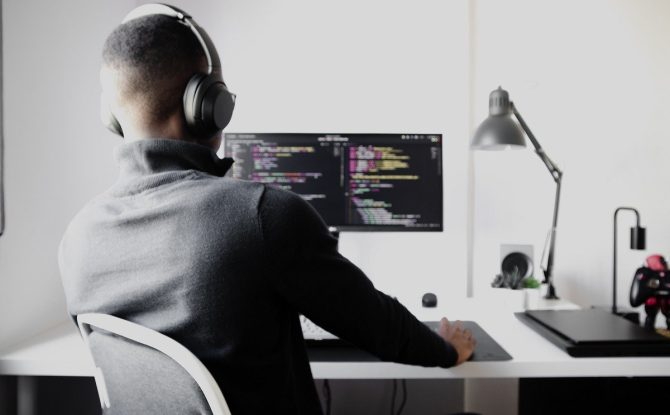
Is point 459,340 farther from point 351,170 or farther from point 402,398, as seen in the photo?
point 402,398

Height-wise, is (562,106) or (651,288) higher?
(562,106)

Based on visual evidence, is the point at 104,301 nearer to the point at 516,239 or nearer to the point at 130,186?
the point at 130,186

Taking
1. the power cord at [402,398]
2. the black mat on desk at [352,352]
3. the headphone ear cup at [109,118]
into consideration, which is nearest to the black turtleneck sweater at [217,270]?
the headphone ear cup at [109,118]

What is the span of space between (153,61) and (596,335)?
1.06 metres

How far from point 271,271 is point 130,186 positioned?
256 millimetres

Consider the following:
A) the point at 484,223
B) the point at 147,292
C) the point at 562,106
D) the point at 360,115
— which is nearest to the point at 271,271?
the point at 147,292

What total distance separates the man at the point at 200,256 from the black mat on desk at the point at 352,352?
7.9 inches

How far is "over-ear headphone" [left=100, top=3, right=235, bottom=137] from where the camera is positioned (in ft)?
2.16

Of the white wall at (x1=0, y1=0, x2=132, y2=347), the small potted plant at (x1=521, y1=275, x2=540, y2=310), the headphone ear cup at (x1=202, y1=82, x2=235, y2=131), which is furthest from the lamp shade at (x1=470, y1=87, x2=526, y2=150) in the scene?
the white wall at (x1=0, y1=0, x2=132, y2=347)

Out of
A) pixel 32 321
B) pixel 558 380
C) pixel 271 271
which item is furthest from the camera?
pixel 558 380

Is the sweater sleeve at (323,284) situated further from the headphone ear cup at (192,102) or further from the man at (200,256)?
the headphone ear cup at (192,102)

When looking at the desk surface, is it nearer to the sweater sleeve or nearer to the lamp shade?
the sweater sleeve

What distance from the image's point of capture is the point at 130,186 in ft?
2.04

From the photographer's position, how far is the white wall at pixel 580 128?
1.56 meters
